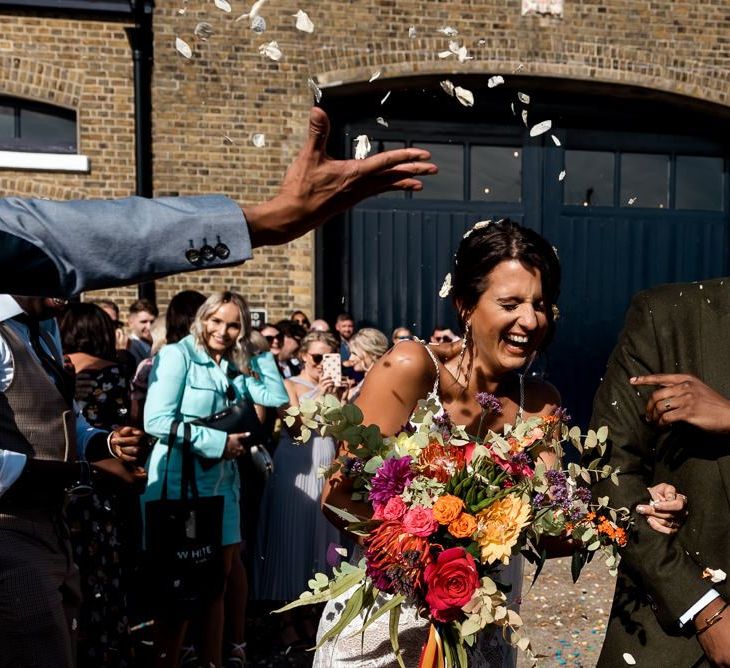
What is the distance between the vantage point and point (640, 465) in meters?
2.45

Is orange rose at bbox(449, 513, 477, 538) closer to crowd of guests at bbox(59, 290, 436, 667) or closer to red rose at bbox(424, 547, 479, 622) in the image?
red rose at bbox(424, 547, 479, 622)

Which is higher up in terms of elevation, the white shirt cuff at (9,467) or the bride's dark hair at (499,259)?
the bride's dark hair at (499,259)

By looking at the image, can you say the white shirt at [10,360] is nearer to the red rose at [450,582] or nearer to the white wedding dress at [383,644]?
the white wedding dress at [383,644]

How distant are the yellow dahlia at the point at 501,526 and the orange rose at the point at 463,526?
0.10 feet

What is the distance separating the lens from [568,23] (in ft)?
35.3

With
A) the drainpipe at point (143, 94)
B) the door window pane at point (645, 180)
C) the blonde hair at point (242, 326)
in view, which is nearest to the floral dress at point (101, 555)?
the blonde hair at point (242, 326)

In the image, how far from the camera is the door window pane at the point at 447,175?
11.3 metres

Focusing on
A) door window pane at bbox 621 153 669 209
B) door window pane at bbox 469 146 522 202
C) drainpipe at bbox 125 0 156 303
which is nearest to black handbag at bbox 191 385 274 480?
drainpipe at bbox 125 0 156 303

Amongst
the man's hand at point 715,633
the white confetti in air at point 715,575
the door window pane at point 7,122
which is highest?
the door window pane at point 7,122

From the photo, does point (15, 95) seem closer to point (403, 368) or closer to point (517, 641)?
point (403, 368)

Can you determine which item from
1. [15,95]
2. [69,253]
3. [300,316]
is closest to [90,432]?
[69,253]

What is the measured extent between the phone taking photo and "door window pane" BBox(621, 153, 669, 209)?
704 cm

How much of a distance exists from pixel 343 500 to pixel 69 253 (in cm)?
138

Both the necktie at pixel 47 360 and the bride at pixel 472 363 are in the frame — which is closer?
the bride at pixel 472 363
